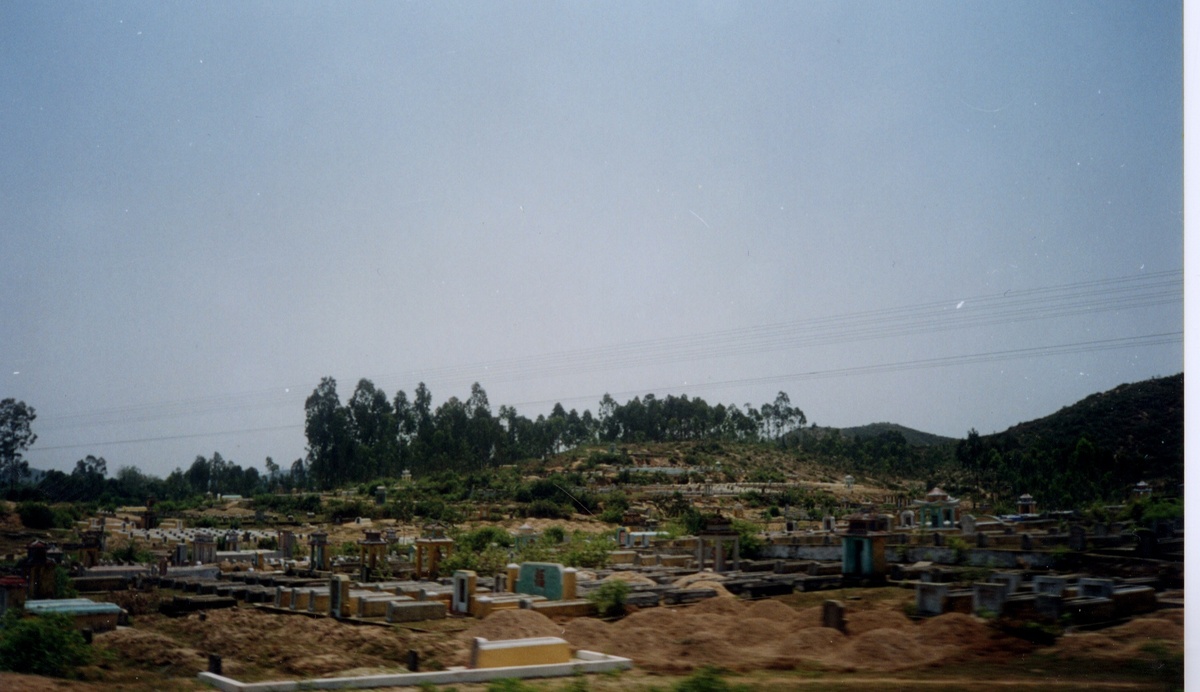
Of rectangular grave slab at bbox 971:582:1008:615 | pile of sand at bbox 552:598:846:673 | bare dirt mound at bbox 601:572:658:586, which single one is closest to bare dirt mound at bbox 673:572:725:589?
bare dirt mound at bbox 601:572:658:586

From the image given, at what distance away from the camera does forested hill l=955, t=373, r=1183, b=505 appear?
46.4ft

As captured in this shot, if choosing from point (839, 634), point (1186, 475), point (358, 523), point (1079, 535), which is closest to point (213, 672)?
point (839, 634)

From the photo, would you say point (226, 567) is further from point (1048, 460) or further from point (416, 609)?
point (1048, 460)

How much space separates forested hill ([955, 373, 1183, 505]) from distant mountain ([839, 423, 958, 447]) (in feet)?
6.11

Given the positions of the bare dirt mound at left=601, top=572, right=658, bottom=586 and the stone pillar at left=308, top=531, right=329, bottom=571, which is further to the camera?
the stone pillar at left=308, top=531, right=329, bottom=571

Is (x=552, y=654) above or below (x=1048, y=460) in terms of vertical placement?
below

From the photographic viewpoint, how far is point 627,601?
12539 mm

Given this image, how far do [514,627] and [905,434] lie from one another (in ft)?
37.9

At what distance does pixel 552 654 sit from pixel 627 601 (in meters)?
3.63

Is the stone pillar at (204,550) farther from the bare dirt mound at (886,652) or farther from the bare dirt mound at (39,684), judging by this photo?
the bare dirt mound at (886,652)

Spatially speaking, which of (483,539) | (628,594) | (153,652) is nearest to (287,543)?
(483,539)

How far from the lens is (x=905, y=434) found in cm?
1950

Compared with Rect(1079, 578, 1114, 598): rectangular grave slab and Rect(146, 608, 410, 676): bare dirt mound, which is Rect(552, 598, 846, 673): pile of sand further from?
Rect(1079, 578, 1114, 598): rectangular grave slab

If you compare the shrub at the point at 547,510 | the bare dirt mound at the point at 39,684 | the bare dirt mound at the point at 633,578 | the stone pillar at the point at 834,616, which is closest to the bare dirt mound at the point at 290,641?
the bare dirt mound at the point at 39,684
